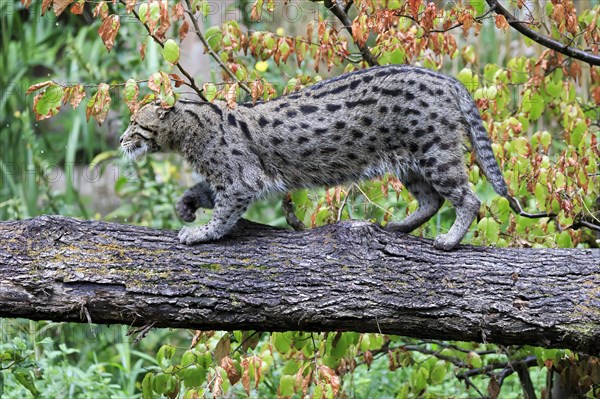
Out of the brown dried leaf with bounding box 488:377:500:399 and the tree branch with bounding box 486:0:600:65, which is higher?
the tree branch with bounding box 486:0:600:65

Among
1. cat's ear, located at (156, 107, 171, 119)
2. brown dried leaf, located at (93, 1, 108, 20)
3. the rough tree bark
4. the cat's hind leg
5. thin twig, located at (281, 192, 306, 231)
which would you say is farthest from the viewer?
thin twig, located at (281, 192, 306, 231)

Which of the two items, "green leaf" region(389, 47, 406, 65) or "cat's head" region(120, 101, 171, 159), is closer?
"cat's head" region(120, 101, 171, 159)

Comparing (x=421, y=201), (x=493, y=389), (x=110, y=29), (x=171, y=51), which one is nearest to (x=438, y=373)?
(x=493, y=389)

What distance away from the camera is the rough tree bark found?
4461 millimetres

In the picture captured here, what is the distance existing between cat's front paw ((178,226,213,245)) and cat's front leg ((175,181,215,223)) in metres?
0.67

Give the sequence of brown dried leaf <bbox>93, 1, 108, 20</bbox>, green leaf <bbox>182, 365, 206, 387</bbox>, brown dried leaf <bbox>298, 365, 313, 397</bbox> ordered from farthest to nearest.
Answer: brown dried leaf <bbox>298, 365, 313, 397</bbox>
green leaf <bbox>182, 365, 206, 387</bbox>
brown dried leaf <bbox>93, 1, 108, 20</bbox>

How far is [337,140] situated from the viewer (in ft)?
18.1

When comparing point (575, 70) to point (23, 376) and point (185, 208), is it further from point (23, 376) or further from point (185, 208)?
point (23, 376)

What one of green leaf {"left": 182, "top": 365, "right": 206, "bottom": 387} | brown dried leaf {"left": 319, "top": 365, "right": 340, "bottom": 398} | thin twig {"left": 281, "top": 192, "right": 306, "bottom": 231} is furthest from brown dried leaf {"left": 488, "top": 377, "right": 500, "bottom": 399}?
green leaf {"left": 182, "top": 365, "right": 206, "bottom": 387}

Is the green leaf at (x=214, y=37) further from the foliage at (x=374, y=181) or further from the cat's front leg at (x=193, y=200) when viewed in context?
the cat's front leg at (x=193, y=200)

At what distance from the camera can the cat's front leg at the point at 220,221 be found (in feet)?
16.2

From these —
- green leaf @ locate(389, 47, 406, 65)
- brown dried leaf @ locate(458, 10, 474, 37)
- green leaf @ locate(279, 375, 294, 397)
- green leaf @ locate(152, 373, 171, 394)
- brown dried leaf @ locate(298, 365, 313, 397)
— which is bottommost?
green leaf @ locate(279, 375, 294, 397)

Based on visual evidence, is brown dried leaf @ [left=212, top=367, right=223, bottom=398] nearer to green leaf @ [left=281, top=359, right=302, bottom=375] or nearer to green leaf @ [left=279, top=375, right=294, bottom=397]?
green leaf @ [left=279, top=375, right=294, bottom=397]

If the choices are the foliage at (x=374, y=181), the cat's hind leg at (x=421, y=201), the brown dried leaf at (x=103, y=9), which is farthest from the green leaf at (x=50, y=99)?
the cat's hind leg at (x=421, y=201)
